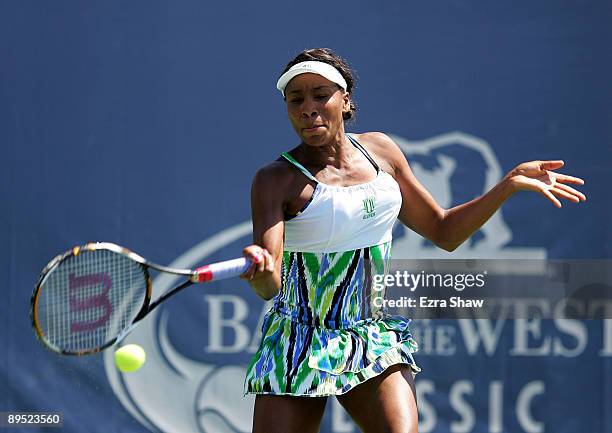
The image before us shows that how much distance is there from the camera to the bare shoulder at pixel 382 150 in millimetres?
3756

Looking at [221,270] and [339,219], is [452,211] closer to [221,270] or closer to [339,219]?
[339,219]

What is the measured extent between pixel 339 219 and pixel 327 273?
171 millimetres

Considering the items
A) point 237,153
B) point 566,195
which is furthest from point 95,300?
point 237,153

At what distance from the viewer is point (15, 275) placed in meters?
4.98

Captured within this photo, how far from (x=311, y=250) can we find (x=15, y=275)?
1917 millimetres

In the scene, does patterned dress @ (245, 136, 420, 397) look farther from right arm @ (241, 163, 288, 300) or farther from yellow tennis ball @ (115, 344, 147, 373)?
yellow tennis ball @ (115, 344, 147, 373)

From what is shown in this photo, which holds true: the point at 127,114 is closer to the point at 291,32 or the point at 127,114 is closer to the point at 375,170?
the point at 291,32

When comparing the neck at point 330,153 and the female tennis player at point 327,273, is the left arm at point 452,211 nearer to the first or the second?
the female tennis player at point 327,273

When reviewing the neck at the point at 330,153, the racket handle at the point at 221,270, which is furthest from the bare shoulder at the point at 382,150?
the racket handle at the point at 221,270

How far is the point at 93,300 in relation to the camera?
3.46 m

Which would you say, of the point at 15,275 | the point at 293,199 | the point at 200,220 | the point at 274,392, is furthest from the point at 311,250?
the point at 15,275

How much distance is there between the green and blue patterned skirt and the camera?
3479 mm

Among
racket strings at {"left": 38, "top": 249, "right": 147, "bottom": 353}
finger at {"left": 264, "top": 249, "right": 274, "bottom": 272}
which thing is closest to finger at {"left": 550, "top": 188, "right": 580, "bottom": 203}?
finger at {"left": 264, "top": 249, "right": 274, "bottom": 272}

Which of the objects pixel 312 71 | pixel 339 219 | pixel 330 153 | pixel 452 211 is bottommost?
pixel 339 219
